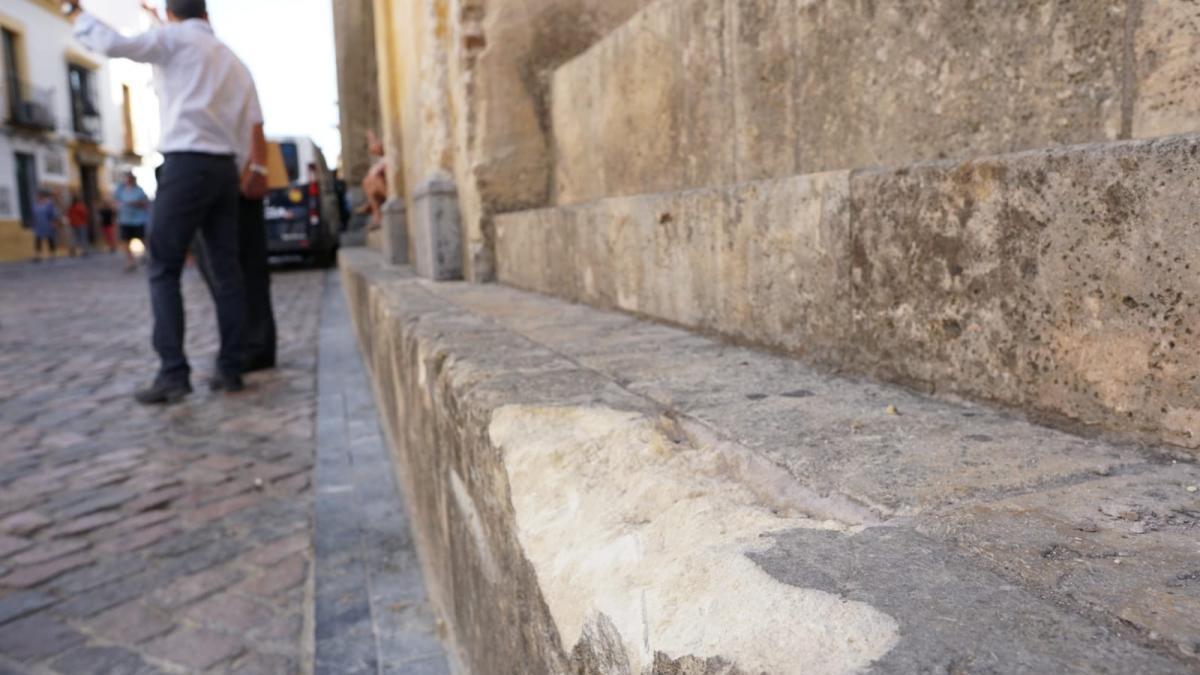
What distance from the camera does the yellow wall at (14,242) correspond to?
24828 millimetres

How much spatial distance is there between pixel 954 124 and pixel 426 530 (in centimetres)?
155

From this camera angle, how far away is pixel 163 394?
4391 millimetres

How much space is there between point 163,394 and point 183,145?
4.03 ft

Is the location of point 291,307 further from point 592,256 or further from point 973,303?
point 973,303

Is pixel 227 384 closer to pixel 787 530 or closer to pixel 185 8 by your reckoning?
pixel 185 8

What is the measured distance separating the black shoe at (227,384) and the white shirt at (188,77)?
3.86 feet

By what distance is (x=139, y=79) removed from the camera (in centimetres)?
3875

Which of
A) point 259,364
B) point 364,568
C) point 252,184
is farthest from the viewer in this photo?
point 259,364

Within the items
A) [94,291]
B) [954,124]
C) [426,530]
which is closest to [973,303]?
[954,124]

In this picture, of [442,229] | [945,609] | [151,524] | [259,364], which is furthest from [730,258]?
[259,364]

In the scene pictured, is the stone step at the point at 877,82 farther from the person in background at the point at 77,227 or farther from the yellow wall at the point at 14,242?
the person in background at the point at 77,227

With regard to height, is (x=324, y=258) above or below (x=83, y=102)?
below

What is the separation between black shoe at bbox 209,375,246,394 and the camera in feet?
15.4

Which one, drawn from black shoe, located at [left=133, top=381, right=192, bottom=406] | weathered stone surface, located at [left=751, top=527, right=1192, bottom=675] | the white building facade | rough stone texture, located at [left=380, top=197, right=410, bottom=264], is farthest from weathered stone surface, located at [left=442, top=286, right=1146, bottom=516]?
the white building facade
